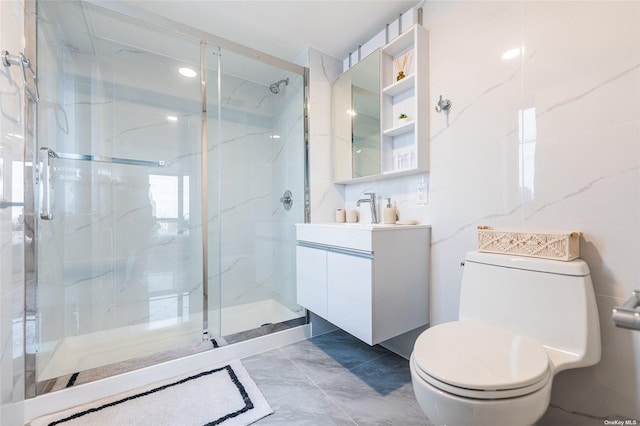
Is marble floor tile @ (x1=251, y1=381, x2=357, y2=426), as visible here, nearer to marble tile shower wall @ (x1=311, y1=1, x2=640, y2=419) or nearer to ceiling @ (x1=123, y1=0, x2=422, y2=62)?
marble tile shower wall @ (x1=311, y1=1, x2=640, y2=419)

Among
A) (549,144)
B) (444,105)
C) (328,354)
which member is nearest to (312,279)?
(328,354)

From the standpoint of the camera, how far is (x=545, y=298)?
103 centimetres

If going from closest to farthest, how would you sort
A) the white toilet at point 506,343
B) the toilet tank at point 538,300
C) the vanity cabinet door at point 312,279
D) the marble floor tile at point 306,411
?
the white toilet at point 506,343, the toilet tank at point 538,300, the marble floor tile at point 306,411, the vanity cabinet door at point 312,279

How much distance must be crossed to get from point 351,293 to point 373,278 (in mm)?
184

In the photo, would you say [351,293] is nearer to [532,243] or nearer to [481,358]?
[481,358]

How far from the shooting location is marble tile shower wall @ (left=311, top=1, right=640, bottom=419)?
0.99m

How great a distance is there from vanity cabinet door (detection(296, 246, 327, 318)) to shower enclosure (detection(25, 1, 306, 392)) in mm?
272

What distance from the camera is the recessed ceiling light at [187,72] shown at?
213cm

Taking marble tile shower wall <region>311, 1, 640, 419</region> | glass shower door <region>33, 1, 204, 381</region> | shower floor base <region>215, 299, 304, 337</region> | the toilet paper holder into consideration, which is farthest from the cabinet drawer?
glass shower door <region>33, 1, 204, 381</region>

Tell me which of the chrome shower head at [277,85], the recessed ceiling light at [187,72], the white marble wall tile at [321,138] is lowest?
the white marble wall tile at [321,138]

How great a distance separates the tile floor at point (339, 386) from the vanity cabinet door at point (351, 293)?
0.94ft

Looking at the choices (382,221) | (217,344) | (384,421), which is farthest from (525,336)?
(217,344)

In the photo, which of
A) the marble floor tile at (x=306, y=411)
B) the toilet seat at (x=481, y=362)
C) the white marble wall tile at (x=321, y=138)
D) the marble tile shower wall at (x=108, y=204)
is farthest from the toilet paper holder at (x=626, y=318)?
the marble tile shower wall at (x=108, y=204)

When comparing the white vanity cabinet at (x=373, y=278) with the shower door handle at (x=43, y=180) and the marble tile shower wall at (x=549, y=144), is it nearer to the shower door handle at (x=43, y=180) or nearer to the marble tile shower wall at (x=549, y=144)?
the marble tile shower wall at (x=549, y=144)
